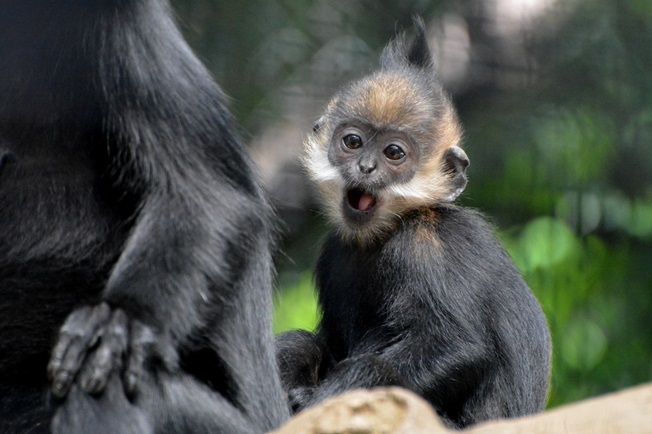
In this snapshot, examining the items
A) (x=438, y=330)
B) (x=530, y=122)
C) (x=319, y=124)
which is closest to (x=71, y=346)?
(x=438, y=330)

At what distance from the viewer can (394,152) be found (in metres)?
3.80

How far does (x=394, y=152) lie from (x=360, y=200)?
182 mm

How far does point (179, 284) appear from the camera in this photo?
2588 millimetres

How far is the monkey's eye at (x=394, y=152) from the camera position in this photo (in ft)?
12.4

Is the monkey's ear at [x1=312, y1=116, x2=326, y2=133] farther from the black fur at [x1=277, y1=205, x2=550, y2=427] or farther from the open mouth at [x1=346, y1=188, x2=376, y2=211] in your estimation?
the black fur at [x1=277, y1=205, x2=550, y2=427]

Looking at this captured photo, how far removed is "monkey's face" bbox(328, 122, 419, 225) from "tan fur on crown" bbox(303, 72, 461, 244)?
0.02m

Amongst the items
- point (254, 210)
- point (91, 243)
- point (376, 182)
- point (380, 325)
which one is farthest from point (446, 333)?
point (91, 243)

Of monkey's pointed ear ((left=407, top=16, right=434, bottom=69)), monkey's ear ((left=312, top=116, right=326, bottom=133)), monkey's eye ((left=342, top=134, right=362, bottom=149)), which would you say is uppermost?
monkey's pointed ear ((left=407, top=16, right=434, bottom=69))

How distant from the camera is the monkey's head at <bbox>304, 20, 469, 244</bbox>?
373cm

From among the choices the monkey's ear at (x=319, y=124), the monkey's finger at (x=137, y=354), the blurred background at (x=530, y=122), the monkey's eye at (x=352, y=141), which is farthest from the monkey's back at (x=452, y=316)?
the blurred background at (x=530, y=122)

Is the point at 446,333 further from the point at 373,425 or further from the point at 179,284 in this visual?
the point at 373,425

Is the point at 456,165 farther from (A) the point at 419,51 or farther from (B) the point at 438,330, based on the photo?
(B) the point at 438,330

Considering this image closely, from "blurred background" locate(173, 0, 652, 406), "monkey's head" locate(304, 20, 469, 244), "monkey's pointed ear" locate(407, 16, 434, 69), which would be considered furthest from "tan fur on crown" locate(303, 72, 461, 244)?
"blurred background" locate(173, 0, 652, 406)

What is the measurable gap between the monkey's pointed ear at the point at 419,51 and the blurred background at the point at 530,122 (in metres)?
1.74
